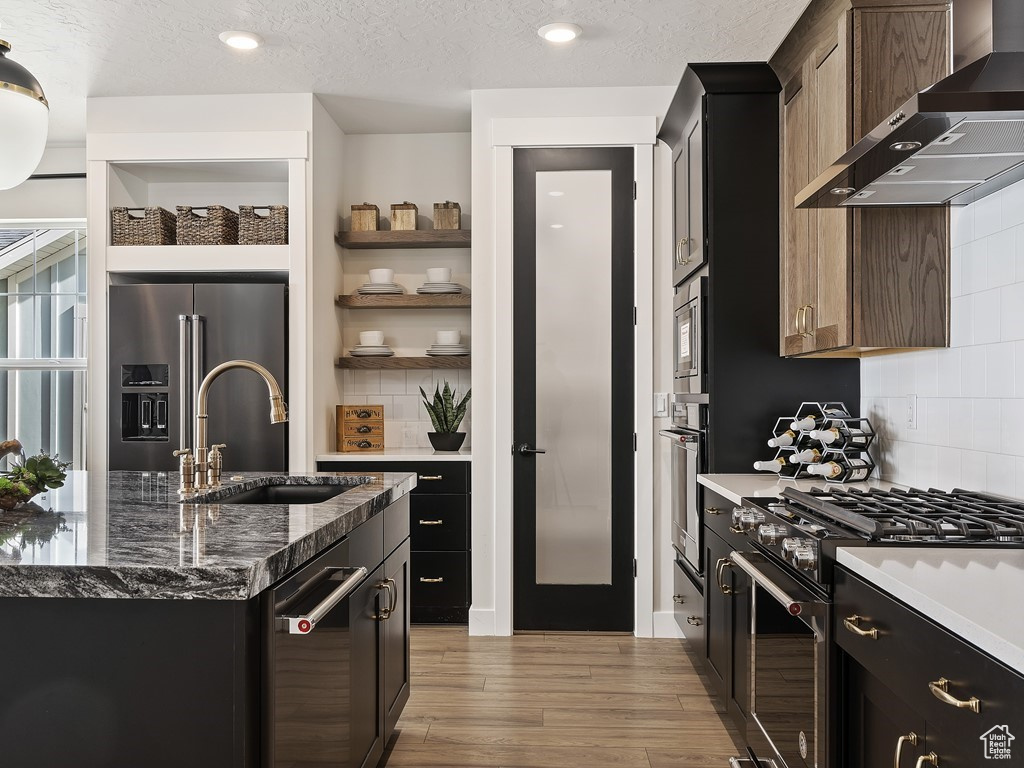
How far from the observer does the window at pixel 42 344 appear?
486 cm

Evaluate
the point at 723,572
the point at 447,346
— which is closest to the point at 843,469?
the point at 723,572

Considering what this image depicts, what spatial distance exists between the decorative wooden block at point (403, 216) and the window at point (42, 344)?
1.98m

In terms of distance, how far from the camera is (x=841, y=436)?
2.92 metres

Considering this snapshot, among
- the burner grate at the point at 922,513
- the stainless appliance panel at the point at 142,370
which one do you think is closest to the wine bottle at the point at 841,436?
the burner grate at the point at 922,513

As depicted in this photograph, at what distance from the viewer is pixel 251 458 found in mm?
4059

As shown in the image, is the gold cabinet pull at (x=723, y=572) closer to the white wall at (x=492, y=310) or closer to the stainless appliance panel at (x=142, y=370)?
the white wall at (x=492, y=310)

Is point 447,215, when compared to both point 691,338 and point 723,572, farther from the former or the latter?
point 723,572

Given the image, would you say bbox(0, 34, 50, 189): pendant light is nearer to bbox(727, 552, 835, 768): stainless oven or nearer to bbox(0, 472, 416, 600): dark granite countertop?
bbox(0, 472, 416, 600): dark granite countertop

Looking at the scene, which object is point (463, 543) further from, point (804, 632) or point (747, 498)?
point (804, 632)

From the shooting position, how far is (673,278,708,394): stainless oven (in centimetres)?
333

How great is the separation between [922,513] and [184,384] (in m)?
3.35

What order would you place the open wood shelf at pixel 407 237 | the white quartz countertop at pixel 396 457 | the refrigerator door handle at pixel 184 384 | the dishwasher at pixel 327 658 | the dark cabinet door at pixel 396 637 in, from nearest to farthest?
the dishwasher at pixel 327 658 < the dark cabinet door at pixel 396 637 < the refrigerator door handle at pixel 184 384 < the white quartz countertop at pixel 396 457 < the open wood shelf at pixel 407 237

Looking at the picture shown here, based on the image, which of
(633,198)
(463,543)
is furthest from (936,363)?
(463,543)

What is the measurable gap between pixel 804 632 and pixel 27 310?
4778mm
